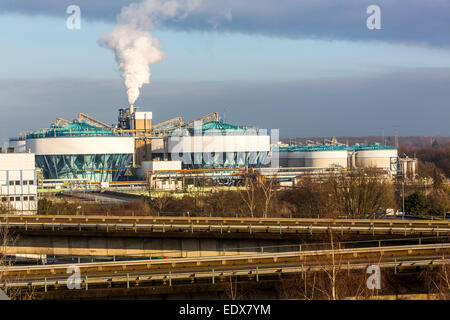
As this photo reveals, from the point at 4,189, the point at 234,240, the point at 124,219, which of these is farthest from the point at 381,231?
the point at 4,189

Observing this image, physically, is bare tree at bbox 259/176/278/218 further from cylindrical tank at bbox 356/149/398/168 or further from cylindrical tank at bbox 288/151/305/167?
cylindrical tank at bbox 356/149/398/168

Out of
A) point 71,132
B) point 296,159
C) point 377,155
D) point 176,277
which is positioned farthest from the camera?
point 377,155

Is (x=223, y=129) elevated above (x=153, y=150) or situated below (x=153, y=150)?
above

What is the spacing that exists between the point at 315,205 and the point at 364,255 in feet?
98.1

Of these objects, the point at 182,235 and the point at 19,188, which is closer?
the point at 182,235

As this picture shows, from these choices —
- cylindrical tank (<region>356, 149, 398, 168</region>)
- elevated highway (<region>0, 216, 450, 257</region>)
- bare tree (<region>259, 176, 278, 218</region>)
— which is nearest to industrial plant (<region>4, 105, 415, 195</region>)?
cylindrical tank (<region>356, 149, 398, 168</region>)

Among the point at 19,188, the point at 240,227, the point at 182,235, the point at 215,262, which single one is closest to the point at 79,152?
the point at 19,188

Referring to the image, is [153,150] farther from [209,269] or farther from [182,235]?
[209,269]

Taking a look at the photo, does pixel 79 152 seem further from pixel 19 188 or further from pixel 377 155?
pixel 377 155

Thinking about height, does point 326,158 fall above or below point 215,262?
above

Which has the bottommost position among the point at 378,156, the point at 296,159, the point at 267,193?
the point at 267,193

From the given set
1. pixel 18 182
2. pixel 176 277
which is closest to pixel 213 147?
pixel 18 182

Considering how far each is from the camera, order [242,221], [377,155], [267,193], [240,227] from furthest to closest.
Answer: [377,155] < [267,193] < [242,221] < [240,227]

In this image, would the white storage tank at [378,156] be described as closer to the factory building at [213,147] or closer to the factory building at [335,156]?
the factory building at [335,156]
